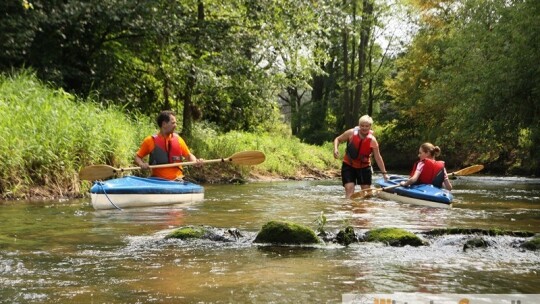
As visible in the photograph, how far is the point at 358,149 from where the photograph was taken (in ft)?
29.0

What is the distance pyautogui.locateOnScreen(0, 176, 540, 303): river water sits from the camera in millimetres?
3639

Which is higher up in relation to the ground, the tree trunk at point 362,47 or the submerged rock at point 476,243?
the tree trunk at point 362,47

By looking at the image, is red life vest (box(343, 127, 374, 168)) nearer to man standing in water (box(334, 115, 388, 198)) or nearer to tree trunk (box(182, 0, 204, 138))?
man standing in water (box(334, 115, 388, 198))

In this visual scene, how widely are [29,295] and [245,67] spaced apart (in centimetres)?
1215

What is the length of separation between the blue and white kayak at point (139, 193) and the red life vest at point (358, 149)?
7.50 feet

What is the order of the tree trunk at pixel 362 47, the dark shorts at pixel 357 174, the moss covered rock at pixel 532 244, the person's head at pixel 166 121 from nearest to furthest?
the moss covered rock at pixel 532 244 → the person's head at pixel 166 121 → the dark shorts at pixel 357 174 → the tree trunk at pixel 362 47

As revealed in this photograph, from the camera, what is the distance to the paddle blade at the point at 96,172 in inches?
329

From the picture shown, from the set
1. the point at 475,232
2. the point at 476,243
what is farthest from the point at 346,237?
the point at 475,232

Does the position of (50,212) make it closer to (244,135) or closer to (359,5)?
(244,135)

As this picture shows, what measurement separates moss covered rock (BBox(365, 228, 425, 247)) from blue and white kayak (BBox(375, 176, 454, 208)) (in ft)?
12.0

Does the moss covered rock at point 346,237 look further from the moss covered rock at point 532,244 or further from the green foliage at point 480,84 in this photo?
the green foliage at point 480,84

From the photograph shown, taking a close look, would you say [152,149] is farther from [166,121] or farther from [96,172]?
[96,172]

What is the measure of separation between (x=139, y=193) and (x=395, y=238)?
4.14 meters

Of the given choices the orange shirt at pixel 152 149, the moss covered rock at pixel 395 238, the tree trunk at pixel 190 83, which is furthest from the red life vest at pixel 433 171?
the tree trunk at pixel 190 83
